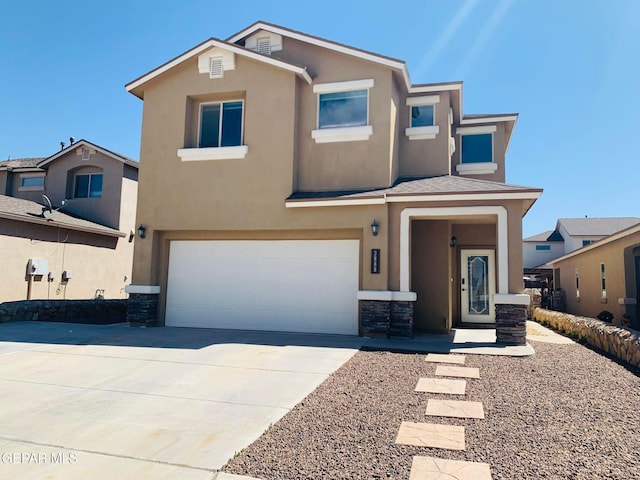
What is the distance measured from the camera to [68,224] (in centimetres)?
1770

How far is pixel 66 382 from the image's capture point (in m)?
6.84

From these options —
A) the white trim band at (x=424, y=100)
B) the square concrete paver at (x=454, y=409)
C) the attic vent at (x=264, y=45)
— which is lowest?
the square concrete paver at (x=454, y=409)

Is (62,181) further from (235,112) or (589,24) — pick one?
(589,24)

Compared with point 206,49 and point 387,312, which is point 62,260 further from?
point 387,312

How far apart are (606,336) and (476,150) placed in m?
8.56

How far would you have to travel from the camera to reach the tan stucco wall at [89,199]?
2052 cm

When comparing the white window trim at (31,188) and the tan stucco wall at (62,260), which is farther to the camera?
the white window trim at (31,188)

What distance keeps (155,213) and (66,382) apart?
6.81 m

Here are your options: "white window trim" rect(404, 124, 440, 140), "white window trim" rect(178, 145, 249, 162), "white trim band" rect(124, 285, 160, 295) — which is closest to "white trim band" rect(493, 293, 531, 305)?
"white window trim" rect(404, 124, 440, 140)

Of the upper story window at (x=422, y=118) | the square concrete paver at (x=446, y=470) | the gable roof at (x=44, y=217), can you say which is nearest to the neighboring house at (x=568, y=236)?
the upper story window at (x=422, y=118)

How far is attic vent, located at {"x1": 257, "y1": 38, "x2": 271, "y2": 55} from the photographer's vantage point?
13.5 metres

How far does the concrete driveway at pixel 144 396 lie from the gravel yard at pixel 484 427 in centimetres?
45

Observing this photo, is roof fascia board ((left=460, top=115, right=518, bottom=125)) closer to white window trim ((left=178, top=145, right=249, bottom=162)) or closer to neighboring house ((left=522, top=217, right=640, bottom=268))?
white window trim ((left=178, top=145, right=249, bottom=162))

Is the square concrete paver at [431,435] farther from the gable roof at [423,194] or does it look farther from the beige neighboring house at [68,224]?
the beige neighboring house at [68,224]
